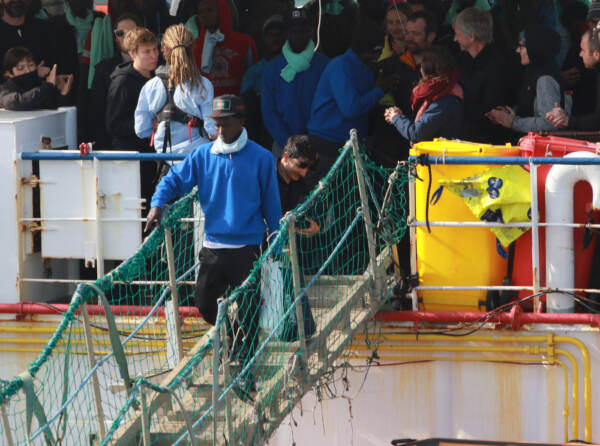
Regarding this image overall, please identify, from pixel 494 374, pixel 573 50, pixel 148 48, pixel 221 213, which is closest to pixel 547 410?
pixel 494 374

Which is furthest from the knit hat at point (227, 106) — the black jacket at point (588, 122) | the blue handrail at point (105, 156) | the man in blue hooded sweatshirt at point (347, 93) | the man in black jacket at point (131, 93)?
the black jacket at point (588, 122)

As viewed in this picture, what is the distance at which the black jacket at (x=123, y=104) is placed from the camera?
28.5ft

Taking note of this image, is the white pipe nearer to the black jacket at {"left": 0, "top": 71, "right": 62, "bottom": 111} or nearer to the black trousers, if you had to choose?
the black trousers

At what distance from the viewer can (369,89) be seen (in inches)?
344

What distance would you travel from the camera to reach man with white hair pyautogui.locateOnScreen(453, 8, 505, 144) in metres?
8.55

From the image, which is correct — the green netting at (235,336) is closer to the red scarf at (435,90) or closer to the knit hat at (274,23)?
the red scarf at (435,90)

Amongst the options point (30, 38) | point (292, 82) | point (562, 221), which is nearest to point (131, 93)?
point (292, 82)

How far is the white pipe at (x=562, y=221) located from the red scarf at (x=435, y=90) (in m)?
0.93

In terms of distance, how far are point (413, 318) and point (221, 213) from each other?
1.85 meters

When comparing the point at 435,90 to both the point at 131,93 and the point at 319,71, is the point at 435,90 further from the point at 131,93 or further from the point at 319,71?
the point at 131,93

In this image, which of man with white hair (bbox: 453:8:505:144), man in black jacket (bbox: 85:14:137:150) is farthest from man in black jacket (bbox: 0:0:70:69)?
man with white hair (bbox: 453:8:505:144)

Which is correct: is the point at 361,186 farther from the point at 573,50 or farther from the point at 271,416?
the point at 573,50

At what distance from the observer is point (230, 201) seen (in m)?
6.64

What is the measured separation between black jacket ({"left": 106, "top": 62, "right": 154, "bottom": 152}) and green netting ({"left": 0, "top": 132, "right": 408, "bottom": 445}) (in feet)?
3.19
